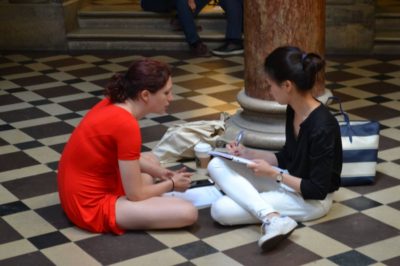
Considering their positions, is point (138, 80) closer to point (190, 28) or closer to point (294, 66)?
Result: point (294, 66)

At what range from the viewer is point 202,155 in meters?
5.36

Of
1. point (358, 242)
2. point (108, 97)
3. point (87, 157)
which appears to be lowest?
point (358, 242)

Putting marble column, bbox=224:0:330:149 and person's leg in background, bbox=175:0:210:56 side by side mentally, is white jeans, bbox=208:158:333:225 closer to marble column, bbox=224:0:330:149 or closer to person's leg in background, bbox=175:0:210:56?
marble column, bbox=224:0:330:149

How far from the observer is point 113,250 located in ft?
14.2

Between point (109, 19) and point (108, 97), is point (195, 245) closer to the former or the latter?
point (108, 97)

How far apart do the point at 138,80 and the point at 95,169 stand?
20.2 inches

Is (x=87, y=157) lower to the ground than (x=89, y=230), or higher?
higher

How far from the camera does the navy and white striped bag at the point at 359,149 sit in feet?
16.2

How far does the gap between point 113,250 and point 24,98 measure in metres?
3.51

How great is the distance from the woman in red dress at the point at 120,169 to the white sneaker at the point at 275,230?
1.42 feet

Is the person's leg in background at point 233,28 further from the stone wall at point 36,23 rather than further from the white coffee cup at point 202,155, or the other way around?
the white coffee cup at point 202,155

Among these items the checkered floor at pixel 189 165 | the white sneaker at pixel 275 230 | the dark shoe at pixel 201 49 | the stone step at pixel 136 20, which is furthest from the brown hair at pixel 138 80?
the stone step at pixel 136 20

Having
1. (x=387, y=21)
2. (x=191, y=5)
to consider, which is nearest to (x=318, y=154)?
(x=191, y=5)

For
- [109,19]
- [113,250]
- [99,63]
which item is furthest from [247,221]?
[109,19]
